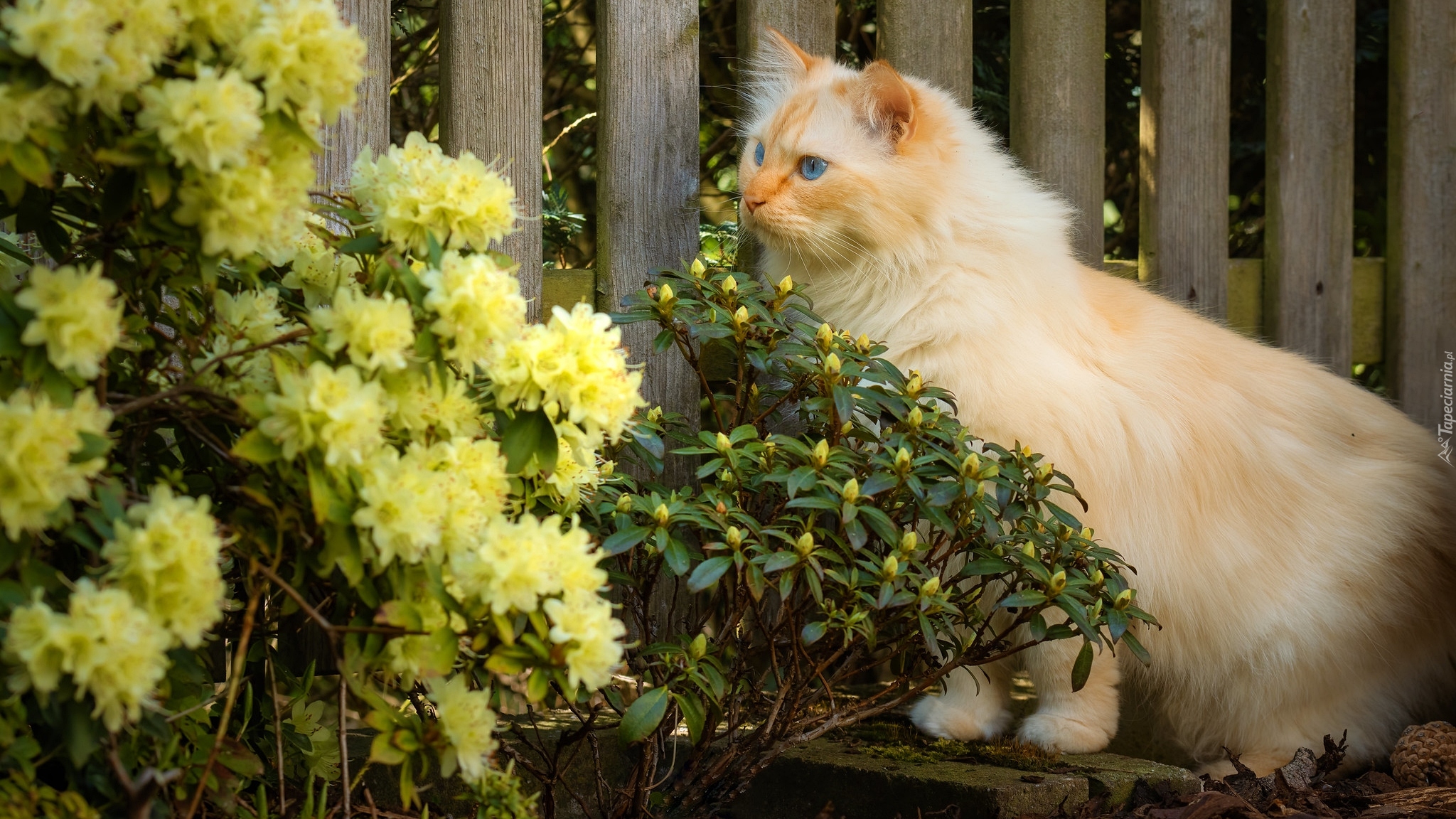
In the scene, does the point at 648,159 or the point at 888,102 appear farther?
the point at 648,159

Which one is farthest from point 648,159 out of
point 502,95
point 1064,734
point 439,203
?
point 1064,734

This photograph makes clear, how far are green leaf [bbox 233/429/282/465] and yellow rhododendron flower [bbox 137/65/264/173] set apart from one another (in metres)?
0.27

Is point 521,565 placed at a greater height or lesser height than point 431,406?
lesser

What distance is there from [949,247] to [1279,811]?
49.5 inches

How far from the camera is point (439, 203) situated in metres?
1.32

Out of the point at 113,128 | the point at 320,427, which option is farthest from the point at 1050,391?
the point at 113,128

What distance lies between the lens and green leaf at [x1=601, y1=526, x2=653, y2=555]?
1.67 m

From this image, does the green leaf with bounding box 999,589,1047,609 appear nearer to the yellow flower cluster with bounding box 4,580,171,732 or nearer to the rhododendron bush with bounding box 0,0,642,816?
the rhododendron bush with bounding box 0,0,642,816

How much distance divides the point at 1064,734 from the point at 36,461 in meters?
1.94

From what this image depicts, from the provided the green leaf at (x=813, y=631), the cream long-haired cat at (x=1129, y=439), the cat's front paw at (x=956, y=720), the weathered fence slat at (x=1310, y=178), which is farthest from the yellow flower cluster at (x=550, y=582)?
the weathered fence slat at (x=1310, y=178)

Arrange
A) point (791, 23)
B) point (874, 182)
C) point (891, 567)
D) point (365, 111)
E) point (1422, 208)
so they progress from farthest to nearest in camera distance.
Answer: point (1422, 208), point (791, 23), point (874, 182), point (365, 111), point (891, 567)

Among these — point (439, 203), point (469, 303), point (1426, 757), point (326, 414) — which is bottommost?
point (1426, 757)

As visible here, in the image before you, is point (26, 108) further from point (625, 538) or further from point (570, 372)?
point (625, 538)

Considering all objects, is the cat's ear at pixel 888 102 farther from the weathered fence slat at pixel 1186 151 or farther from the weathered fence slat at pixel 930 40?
the weathered fence slat at pixel 1186 151
